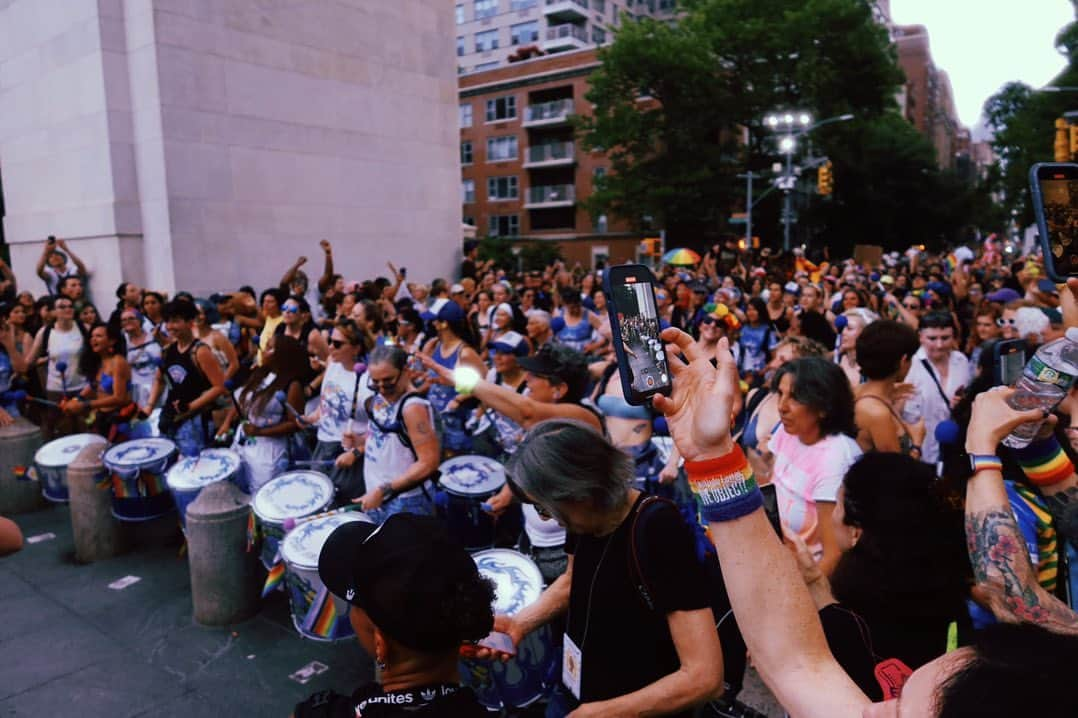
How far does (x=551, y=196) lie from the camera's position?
54.7 meters

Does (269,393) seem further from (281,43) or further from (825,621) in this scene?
(281,43)

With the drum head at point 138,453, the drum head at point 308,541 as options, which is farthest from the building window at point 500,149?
the drum head at point 308,541

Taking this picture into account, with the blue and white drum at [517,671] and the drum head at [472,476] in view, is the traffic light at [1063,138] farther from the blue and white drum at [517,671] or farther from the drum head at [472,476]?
the blue and white drum at [517,671]

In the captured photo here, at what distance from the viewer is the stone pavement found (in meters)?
4.07

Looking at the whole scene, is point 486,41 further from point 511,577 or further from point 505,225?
point 511,577

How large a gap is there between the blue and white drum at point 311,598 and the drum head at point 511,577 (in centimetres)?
75

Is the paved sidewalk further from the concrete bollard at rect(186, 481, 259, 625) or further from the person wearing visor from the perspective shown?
the person wearing visor

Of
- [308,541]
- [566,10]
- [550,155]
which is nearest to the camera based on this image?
[308,541]

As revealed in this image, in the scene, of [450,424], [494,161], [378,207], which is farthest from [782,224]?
[450,424]

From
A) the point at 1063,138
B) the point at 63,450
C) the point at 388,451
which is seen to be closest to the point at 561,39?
the point at 1063,138

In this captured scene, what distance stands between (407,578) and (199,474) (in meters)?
4.21

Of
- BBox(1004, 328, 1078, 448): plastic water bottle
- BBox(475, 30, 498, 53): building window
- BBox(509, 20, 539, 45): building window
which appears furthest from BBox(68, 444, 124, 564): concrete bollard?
BBox(475, 30, 498, 53): building window

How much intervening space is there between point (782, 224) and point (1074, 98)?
14.1 metres

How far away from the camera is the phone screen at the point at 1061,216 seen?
1.72 meters
